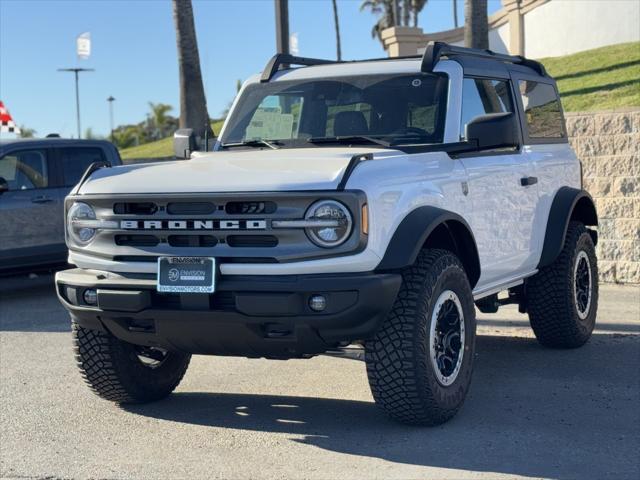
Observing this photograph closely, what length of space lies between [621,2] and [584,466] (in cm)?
1835

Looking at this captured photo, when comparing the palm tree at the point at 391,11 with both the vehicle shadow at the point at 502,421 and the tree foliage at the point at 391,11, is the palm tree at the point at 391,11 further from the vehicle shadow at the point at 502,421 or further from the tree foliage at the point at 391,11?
the vehicle shadow at the point at 502,421

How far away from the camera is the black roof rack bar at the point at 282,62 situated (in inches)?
278

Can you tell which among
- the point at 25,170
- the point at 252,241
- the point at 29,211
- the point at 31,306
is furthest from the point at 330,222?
the point at 25,170

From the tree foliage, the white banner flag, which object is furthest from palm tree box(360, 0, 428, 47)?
the white banner flag

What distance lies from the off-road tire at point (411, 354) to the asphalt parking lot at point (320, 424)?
165 mm

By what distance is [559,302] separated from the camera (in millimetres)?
7473

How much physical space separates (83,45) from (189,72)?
14.9m

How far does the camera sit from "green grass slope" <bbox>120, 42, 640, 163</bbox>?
572 inches

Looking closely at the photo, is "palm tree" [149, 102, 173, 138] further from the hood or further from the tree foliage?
the hood

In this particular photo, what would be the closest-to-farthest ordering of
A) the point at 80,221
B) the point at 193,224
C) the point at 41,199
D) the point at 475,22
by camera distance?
the point at 193,224 → the point at 80,221 → the point at 41,199 → the point at 475,22

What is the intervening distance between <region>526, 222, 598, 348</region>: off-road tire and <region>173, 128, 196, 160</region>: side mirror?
107 inches

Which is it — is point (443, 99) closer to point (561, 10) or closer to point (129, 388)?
point (129, 388)

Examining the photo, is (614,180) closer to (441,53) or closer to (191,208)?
(441,53)

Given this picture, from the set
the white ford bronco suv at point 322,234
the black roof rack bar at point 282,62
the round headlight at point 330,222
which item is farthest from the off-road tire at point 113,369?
the black roof rack bar at point 282,62
